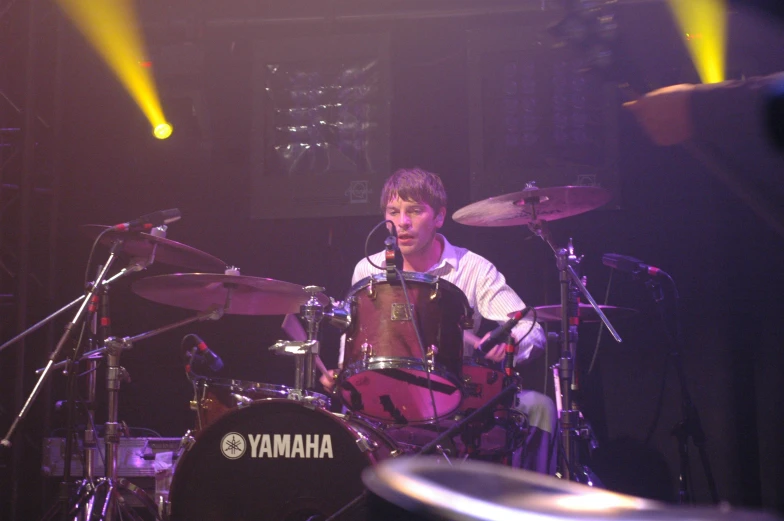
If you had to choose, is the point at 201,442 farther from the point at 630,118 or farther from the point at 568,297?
the point at 630,118

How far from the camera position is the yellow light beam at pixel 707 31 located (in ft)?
17.3

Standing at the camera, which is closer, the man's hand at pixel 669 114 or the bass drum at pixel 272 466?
the man's hand at pixel 669 114

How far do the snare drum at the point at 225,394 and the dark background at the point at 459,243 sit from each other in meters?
1.82

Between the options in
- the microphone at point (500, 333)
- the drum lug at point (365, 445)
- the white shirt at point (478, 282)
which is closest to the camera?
the drum lug at point (365, 445)

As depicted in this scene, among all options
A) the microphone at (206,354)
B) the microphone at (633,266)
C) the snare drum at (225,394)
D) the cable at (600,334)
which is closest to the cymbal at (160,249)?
→ the microphone at (206,354)

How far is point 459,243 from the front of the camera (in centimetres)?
565

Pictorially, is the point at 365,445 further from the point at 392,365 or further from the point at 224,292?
the point at 224,292

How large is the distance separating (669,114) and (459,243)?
3.58m

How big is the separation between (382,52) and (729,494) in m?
4.07

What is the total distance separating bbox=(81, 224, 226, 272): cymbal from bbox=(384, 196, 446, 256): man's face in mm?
1149

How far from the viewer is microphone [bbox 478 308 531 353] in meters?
3.29

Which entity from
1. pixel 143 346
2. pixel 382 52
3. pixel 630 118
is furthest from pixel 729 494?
pixel 143 346

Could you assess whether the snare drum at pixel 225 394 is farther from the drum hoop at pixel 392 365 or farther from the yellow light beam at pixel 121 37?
the yellow light beam at pixel 121 37

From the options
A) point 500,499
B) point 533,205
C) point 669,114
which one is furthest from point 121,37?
point 500,499
